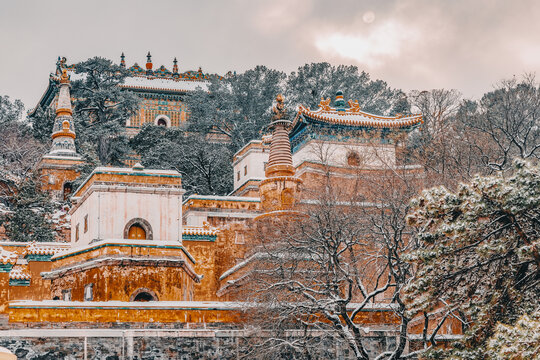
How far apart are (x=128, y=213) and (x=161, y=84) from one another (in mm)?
33525

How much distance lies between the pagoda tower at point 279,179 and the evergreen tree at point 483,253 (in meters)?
11.8

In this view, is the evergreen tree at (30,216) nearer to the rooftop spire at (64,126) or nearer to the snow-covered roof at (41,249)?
the snow-covered roof at (41,249)

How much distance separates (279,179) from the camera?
101 ft

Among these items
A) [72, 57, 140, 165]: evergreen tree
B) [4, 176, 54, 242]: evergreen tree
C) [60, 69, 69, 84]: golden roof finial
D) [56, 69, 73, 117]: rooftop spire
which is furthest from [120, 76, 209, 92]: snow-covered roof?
[4, 176, 54, 242]: evergreen tree

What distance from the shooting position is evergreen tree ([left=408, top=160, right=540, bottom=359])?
1634 centimetres

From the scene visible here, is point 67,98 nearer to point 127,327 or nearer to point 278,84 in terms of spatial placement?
point 278,84

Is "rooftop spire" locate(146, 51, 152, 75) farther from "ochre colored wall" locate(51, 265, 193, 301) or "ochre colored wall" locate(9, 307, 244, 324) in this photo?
"ochre colored wall" locate(9, 307, 244, 324)

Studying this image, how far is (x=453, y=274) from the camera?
672 inches

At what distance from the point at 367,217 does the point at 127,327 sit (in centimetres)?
755

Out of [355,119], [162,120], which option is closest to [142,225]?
[355,119]

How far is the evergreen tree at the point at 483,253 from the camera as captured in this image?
53.6 ft

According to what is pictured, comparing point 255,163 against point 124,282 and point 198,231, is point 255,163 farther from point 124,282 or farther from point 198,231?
point 124,282

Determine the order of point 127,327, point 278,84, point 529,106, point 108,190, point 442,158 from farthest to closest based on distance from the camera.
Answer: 1. point 278,84
2. point 529,106
3. point 442,158
4. point 108,190
5. point 127,327

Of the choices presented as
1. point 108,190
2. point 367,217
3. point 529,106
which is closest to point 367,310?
point 367,217
